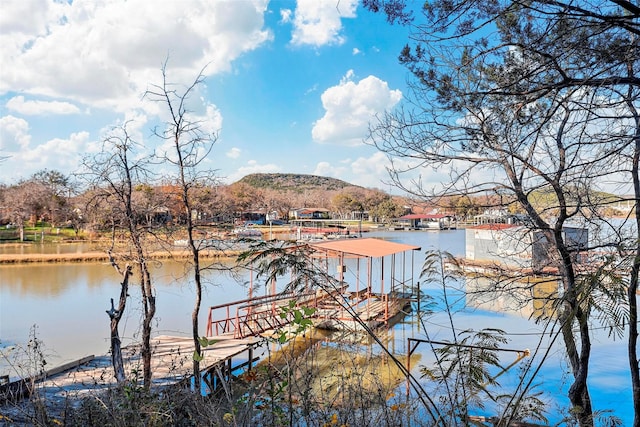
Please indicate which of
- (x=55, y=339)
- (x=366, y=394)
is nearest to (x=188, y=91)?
(x=366, y=394)

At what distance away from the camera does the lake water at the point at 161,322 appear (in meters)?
7.03

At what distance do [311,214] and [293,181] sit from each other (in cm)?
3988

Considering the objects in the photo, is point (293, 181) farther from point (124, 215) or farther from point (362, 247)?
point (124, 215)

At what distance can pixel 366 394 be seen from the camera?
2.33 metres

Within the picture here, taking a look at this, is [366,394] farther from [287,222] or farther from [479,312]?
[287,222]

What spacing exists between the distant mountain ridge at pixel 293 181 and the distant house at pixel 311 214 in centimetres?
2964

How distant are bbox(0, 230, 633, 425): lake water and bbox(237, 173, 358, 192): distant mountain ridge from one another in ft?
199

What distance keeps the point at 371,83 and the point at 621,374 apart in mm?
6308

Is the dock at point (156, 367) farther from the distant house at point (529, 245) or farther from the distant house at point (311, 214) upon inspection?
the distant house at point (311, 214)

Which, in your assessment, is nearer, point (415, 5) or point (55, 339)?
point (415, 5)

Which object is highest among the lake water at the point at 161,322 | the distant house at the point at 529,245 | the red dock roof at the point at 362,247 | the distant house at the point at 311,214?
the distant house at the point at 311,214

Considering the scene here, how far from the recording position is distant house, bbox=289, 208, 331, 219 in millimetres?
42919

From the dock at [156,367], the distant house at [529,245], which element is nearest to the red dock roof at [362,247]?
the dock at [156,367]

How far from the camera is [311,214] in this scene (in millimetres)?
45062
